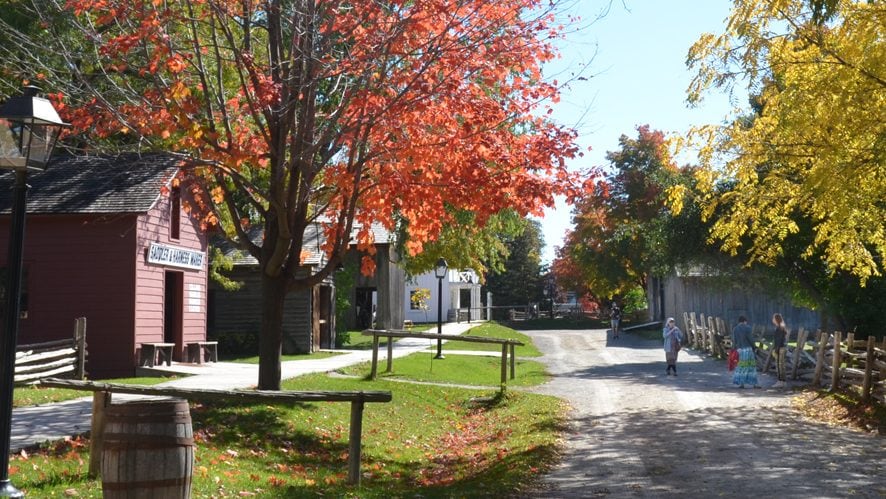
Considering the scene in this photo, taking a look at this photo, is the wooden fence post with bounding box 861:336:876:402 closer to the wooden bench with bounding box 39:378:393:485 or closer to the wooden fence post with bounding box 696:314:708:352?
the wooden bench with bounding box 39:378:393:485

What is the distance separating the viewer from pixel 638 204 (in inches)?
2388

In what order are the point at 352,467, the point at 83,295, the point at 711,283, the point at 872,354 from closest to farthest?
the point at 352,467 < the point at 872,354 < the point at 83,295 < the point at 711,283

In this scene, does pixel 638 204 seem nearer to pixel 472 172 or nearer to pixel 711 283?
pixel 711 283

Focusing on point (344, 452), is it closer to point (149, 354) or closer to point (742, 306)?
point (149, 354)

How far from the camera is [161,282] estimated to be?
→ 966 inches

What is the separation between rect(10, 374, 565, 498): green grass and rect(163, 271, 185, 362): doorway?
7734 mm

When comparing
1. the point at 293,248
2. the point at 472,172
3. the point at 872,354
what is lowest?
the point at 872,354

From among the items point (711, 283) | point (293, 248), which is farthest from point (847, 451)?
point (711, 283)

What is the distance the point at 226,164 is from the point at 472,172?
358cm

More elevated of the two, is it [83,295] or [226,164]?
[226,164]

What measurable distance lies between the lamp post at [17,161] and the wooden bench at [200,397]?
179 cm

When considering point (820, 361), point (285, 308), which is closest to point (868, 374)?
point (820, 361)

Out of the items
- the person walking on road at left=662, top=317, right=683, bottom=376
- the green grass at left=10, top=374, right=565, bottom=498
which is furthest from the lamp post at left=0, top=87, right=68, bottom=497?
the person walking on road at left=662, top=317, right=683, bottom=376

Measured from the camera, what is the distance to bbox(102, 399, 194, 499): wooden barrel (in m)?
7.44
